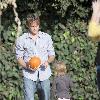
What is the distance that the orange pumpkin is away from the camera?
270 inches

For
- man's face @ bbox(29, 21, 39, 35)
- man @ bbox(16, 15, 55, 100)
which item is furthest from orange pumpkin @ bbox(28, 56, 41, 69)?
man's face @ bbox(29, 21, 39, 35)

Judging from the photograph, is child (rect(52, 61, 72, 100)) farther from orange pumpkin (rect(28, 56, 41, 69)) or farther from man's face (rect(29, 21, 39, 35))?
man's face (rect(29, 21, 39, 35))

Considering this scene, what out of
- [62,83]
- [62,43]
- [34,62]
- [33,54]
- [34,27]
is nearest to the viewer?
[34,62]

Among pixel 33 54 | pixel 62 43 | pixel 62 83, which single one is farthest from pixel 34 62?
pixel 62 43

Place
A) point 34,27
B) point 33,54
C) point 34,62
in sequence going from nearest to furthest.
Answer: point 34,62 → point 34,27 → point 33,54

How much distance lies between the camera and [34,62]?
22.4 feet

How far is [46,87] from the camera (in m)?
7.24

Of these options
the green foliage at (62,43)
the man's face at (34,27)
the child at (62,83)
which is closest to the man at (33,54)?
the man's face at (34,27)

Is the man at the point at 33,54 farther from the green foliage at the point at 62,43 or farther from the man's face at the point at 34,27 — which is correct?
the green foliage at the point at 62,43

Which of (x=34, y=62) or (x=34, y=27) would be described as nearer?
(x=34, y=62)

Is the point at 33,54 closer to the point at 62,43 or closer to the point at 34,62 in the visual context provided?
the point at 34,62

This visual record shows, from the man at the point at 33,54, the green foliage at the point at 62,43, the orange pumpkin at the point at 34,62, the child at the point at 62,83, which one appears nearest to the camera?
the orange pumpkin at the point at 34,62

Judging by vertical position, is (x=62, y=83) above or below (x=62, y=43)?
below

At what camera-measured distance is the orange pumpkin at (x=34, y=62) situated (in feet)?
22.5
